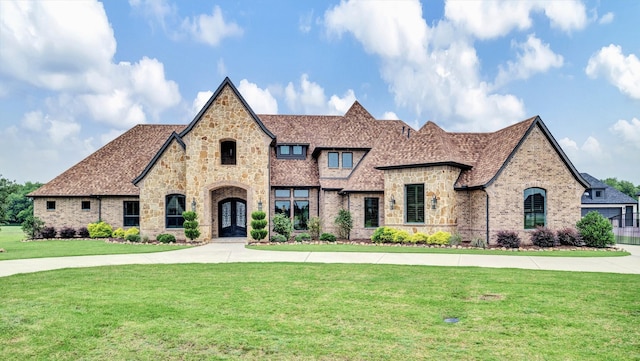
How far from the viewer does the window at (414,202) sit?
78.2ft

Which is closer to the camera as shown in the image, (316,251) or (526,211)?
(316,251)

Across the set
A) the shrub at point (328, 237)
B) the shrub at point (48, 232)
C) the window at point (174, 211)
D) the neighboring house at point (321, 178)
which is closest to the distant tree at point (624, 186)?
the neighboring house at point (321, 178)

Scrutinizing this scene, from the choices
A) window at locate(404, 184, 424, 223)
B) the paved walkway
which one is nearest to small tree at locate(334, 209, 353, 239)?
window at locate(404, 184, 424, 223)

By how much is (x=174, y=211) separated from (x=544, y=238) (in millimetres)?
20298

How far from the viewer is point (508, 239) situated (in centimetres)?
2116

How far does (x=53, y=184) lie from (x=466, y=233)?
27.3 meters

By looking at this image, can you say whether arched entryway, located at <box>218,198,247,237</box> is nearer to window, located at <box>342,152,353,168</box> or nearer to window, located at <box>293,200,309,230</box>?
window, located at <box>293,200,309,230</box>

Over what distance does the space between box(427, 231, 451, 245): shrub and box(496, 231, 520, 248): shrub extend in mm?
2396

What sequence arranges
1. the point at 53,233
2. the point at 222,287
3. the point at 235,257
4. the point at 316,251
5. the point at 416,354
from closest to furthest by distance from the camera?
the point at 416,354
the point at 222,287
the point at 235,257
the point at 316,251
the point at 53,233

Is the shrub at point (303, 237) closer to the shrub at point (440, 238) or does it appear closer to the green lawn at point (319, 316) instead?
the shrub at point (440, 238)

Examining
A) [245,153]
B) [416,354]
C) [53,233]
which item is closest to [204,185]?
[245,153]

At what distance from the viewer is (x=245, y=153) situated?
25797 mm

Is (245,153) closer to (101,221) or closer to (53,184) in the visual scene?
(101,221)

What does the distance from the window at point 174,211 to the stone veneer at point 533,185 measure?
17.4 meters
